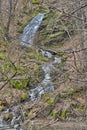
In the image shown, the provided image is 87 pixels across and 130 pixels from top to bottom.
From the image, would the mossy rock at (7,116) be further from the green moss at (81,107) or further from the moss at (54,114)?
the green moss at (81,107)

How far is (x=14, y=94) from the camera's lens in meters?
19.4

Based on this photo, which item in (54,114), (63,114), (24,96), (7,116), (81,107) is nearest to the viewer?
(81,107)

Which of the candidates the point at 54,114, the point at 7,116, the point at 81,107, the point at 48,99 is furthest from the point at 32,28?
the point at 81,107

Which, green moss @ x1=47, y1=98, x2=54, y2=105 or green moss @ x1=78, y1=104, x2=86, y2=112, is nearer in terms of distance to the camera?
green moss @ x1=78, y1=104, x2=86, y2=112

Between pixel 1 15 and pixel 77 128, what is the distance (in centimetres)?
1559

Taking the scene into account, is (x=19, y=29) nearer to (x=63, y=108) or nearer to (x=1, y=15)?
(x=1, y=15)

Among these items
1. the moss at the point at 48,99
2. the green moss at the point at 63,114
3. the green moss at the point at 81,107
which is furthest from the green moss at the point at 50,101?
the green moss at the point at 81,107

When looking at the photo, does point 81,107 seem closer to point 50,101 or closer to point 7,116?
point 50,101

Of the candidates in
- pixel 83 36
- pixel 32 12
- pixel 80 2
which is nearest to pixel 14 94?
pixel 83 36

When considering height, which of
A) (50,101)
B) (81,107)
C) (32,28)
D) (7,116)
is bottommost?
(7,116)

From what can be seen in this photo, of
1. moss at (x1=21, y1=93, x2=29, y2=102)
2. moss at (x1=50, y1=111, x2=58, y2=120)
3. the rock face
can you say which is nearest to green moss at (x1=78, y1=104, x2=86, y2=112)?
moss at (x1=50, y1=111, x2=58, y2=120)

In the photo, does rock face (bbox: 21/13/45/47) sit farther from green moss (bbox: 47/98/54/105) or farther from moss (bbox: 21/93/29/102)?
green moss (bbox: 47/98/54/105)

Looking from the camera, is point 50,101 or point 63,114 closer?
point 63,114

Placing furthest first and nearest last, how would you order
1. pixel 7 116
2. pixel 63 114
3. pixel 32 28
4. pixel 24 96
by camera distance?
pixel 32 28
pixel 24 96
pixel 7 116
pixel 63 114
